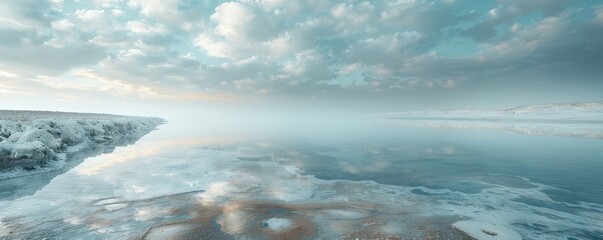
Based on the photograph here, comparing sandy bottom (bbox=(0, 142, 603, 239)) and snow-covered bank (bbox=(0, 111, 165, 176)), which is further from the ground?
snow-covered bank (bbox=(0, 111, 165, 176))

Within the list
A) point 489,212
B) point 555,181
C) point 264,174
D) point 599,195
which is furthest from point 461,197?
point 264,174

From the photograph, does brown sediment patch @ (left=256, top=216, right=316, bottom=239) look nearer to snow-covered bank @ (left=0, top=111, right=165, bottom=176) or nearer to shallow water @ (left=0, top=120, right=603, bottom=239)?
shallow water @ (left=0, top=120, right=603, bottom=239)

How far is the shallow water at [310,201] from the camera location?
6.87 m

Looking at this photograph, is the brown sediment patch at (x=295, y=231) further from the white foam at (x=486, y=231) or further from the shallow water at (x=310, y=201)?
the white foam at (x=486, y=231)

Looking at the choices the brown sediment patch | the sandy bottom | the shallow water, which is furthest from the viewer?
the shallow water

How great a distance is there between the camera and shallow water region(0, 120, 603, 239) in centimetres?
687

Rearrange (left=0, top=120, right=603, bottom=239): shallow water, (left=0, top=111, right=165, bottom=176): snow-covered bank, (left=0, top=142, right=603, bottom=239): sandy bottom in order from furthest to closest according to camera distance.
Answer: (left=0, top=111, right=165, bottom=176): snow-covered bank
(left=0, top=120, right=603, bottom=239): shallow water
(left=0, top=142, right=603, bottom=239): sandy bottom

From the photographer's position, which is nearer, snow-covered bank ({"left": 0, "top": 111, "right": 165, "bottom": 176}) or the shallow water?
the shallow water

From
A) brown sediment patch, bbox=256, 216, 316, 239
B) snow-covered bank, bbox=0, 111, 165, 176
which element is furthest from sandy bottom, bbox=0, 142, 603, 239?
snow-covered bank, bbox=0, 111, 165, 176

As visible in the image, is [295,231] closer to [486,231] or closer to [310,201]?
[310,201]

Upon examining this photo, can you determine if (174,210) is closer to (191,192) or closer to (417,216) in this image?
(191,192)

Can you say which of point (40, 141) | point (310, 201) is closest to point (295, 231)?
point (310, 201)

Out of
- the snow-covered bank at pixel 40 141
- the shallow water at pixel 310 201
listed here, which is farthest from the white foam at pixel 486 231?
the snow-covered bank at pixel 40 141

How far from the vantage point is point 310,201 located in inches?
366
